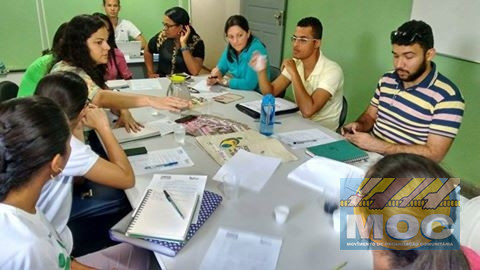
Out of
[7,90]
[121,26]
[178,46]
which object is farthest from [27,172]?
[121,26]

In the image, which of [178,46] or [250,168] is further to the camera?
[178,46]

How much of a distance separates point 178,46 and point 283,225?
7.97 feet

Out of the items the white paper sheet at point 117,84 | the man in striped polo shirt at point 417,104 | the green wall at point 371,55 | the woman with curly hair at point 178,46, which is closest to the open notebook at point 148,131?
the white paper sheet at point 117,84

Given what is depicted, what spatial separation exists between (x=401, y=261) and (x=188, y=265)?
0.53 metres

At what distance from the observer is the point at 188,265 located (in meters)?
0.97

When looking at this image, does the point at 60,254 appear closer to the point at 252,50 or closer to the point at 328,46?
the point at 252,50

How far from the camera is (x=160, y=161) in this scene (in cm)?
152

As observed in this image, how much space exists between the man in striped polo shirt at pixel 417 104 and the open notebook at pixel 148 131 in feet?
3.07

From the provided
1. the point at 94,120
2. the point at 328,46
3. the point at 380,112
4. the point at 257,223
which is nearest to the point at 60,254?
the point at 257,223

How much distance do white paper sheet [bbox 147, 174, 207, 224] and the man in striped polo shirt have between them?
34.3 inches

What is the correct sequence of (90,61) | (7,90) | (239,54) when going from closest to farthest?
(7,90) < (90,61) < (239,54)

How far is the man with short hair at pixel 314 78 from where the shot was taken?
7.01ft

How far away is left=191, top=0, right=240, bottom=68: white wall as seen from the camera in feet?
17.0

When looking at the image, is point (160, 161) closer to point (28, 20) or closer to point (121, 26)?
point (121, 26)
